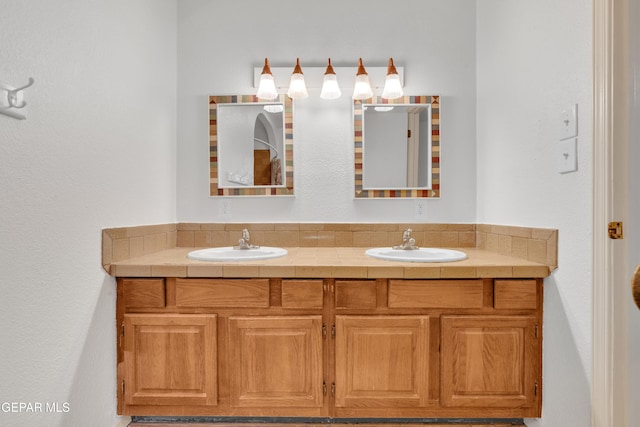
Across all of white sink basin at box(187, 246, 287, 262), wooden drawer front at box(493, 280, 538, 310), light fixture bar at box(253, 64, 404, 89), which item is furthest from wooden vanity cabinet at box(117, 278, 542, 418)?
light fixture bar at box(253, 64, 404, 89)

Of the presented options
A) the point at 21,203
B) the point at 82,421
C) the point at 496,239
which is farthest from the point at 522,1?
the point at 82,421

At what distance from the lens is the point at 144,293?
5.24 ft

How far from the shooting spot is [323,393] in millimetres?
1590

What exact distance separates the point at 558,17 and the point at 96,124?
6.28 feet

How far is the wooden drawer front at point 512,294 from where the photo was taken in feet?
5.12

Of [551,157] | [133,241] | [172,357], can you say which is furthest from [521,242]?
[133,241]

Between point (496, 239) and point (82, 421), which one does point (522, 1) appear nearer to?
point (496, 239)

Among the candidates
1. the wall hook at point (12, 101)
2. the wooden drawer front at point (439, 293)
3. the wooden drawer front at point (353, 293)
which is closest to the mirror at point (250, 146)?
the wooden drawer front at point (353, 293)

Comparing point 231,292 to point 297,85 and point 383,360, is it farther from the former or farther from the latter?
point 297,85

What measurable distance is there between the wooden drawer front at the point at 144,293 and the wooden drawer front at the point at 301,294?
0.54 meters

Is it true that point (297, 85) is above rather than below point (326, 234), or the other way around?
above

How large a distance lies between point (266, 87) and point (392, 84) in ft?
2.35
